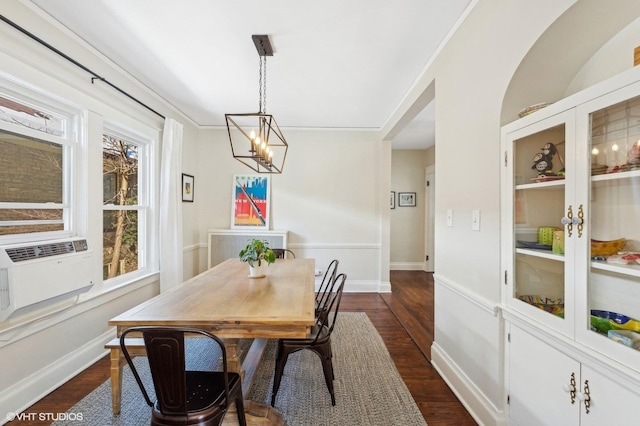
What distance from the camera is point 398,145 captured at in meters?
5.47

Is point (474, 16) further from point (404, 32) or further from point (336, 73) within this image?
point (336, 73)

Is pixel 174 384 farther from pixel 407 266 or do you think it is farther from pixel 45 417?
pixel 407 266

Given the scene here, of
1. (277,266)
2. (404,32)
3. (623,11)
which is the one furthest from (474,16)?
(277,266)

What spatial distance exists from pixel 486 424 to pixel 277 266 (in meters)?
1.93

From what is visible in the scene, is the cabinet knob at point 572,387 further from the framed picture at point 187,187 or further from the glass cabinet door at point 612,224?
the framed picture at point 187,187

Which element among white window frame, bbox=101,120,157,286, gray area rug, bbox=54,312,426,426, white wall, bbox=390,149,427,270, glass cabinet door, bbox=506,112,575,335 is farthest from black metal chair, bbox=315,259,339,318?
white wall, bbox=390,149,427,270

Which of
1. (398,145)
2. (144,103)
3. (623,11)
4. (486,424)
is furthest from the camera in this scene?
(398,145)

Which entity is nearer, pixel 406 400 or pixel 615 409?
pixel 615 409

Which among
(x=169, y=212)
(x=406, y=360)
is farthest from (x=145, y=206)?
(x=406, y=360)

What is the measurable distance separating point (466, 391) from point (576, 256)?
1.23 meters

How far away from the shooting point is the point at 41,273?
5.74ft

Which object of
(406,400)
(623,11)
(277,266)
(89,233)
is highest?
(623,11)

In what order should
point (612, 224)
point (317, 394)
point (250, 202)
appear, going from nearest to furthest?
point (612, 224) → point (317, 394) → point (250, 202)

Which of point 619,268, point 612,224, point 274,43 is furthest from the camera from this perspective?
point 274,43
